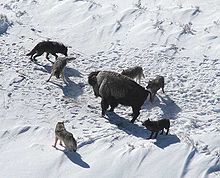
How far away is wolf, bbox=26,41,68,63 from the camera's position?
61.7 feet

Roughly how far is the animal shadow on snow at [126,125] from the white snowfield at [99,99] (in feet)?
0.09

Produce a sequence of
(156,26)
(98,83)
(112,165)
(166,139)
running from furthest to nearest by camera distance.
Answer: (156,26) → (98,83) → (166,139) → (112,165)

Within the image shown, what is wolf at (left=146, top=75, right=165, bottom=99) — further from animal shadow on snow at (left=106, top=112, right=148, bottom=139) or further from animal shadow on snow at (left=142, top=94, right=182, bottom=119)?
animal shadow on snow at (left=106, top=112, right=148, bottom=139)

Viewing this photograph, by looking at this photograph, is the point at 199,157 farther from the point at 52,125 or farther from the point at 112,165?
the point at 52,125

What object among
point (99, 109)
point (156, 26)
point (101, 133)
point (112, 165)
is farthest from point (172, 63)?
point (112, 165)

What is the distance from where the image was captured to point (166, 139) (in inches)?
575

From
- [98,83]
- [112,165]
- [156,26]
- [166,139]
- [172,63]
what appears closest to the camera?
[112,165]

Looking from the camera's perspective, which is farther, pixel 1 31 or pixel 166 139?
pixel 1 31

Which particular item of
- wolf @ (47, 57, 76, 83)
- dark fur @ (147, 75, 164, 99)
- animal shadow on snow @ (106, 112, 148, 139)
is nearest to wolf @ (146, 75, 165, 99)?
dark fur @ (147, 75, 164, 99)

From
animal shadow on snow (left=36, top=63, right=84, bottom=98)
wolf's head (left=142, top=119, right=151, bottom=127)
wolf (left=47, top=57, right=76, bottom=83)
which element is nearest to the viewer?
wolf's head (left=142, top=119, right=151, bottom=127)

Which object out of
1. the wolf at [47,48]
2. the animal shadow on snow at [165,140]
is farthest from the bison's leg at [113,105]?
the wolf at [47,48]

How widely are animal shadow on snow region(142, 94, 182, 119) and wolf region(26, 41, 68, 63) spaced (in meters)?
4.09

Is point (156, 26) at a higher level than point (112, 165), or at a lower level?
higher

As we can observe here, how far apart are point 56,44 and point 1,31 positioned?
298cm
